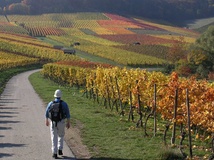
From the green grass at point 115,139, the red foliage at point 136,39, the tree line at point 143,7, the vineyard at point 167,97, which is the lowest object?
the red foliage at point 136,39

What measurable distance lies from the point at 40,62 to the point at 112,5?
115 meters

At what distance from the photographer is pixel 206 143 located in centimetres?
1606

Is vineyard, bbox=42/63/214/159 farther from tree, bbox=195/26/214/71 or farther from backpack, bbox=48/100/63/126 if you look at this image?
tree, bbox=195/26/214/71

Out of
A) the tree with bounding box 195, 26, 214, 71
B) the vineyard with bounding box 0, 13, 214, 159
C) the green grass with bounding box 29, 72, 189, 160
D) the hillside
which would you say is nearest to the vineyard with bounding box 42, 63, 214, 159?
the vineyard with bounding box 0, 13, 214, 159

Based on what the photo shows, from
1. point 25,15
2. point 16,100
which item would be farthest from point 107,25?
point 16,100

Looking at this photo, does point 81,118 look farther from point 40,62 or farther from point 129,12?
point 129,12

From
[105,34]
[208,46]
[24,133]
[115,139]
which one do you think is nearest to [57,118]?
[115,139]

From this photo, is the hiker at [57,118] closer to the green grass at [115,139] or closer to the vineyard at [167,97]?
the green grass at [115,139]

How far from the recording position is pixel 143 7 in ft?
623

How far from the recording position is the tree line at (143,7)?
17538cm

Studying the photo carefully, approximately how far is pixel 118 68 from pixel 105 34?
10106 centimetres

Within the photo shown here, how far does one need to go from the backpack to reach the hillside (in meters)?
62.6

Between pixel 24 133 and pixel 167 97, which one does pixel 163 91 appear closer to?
pixel 167 97

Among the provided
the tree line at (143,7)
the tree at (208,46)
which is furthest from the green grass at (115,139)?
the tree line at (143,7)
